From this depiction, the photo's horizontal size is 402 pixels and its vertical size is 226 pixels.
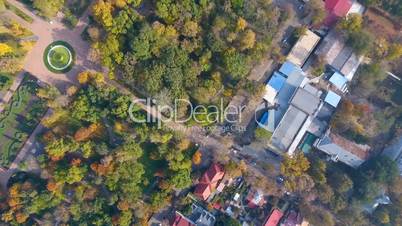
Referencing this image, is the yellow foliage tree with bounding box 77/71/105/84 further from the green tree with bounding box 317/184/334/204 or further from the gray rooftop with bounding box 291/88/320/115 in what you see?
the green tree with bounding box 317/184/334/204

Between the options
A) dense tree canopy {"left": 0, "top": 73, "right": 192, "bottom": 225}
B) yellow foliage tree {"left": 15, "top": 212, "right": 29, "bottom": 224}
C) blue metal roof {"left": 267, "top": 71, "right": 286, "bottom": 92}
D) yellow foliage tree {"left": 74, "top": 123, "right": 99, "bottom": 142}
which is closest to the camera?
yellow foliage tree {"left": 74, "top": 123, "right": 99, "bottom": 142}

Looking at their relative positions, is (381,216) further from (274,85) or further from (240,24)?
(240,24)

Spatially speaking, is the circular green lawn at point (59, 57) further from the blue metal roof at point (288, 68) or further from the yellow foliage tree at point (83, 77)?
the blue metal roof at point (288, 68)

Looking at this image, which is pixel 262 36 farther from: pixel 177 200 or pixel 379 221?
pixel 379 221

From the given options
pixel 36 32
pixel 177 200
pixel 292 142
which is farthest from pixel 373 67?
pixel 36 32

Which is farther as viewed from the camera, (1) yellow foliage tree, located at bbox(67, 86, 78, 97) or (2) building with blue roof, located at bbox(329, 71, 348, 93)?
(2) building with blue roof, located at bbox(329, 71, 348, 93)

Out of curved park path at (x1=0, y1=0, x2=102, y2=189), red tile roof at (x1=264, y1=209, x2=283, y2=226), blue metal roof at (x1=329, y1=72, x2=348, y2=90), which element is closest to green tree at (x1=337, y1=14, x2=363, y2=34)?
blue metal roof at (x1=329, y1=72, x2=348, y2=90)
